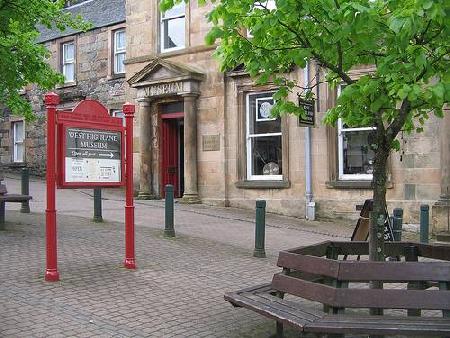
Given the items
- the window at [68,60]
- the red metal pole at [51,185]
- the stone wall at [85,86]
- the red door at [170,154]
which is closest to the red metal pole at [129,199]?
the red metal pole at [51,185]

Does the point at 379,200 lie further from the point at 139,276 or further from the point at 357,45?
the point at 139,276

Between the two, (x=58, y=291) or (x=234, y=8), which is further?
(x=58, y=291)

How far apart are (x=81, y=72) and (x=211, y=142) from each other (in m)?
9.05

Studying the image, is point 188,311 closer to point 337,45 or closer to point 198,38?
point 337,45

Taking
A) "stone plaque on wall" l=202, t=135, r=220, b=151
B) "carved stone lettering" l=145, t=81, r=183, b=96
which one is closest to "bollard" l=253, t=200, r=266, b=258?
"stone plaque on wall" l=202, t=135, r=220, b=151

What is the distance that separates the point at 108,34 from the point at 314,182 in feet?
37.1

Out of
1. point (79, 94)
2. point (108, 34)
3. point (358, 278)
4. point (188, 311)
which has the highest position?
point (108, 34)

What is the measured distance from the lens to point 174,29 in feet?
56.0

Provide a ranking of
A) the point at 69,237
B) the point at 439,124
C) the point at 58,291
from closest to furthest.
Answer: the point at 58,291
the point at 69,237
the point at 439,124

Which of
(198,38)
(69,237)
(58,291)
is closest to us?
(58,291)

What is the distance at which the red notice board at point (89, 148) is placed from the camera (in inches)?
274

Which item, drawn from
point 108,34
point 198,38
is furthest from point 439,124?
point 108,34

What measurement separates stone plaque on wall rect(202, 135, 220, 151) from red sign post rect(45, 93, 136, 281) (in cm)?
791

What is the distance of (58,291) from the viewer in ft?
20.7
